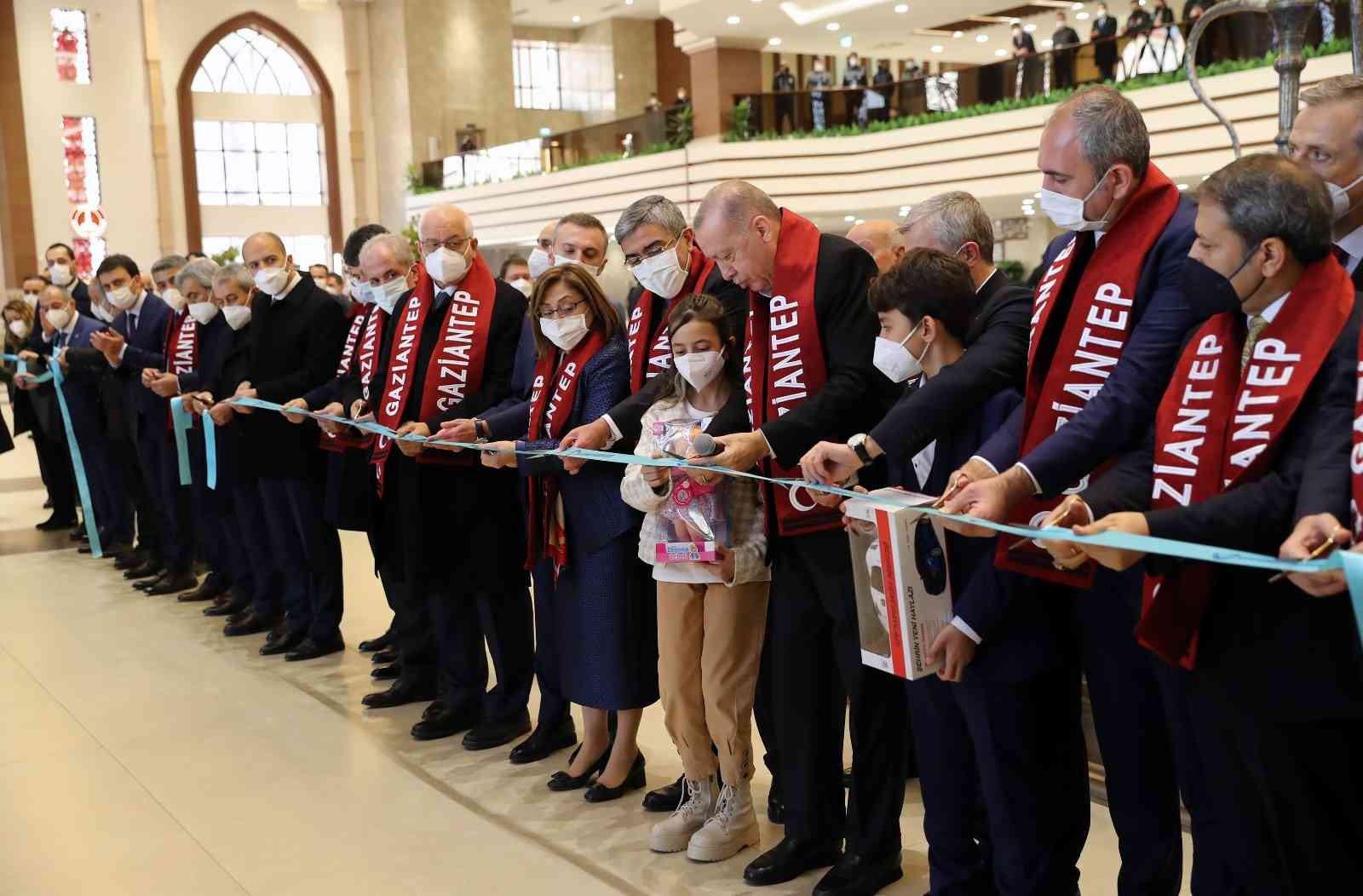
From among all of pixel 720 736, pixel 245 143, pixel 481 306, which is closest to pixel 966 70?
pixel 481 306

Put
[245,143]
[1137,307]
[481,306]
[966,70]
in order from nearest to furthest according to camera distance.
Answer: [1137,307] < [481,306] < [966,70] < [245,143]

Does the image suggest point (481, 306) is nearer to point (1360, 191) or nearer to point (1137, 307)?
point (1137, 307)

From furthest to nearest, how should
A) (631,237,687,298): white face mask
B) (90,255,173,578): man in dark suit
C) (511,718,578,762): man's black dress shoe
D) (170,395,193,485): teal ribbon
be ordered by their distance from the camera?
(90,255,173,578): man in dark suit, (170,395,193,485): teal ribbon, (511,718,578,762): man's black dress shoe, (631,237,687,298): white face mask

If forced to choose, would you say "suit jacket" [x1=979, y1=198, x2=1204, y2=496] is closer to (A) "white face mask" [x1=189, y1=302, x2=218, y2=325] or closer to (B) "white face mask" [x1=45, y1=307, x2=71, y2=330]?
(A) "white face mask" [x1=189, y1=302, x2=218, y2=325]

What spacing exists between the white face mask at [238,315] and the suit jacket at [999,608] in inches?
171

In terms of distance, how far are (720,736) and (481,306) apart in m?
1.95

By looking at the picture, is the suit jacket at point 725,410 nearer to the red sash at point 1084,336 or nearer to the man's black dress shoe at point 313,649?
the red sash at point 1084,336

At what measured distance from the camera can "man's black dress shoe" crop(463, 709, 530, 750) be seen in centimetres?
454

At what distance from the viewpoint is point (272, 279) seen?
5.72m

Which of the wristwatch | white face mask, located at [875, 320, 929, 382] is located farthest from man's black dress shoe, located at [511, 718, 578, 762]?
white face mask, located at [875, 320, 929, 382]

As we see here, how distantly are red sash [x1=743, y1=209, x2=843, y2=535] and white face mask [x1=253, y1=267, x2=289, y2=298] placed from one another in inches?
126

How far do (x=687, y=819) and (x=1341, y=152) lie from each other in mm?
2357

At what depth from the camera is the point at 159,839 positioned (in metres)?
3.83

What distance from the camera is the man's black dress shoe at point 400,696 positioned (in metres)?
5.09
